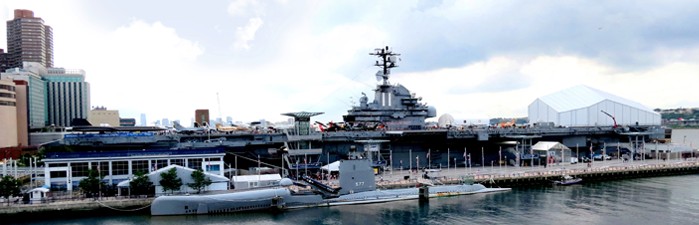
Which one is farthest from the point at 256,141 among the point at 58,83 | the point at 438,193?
the point at 58,83

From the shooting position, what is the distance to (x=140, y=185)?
36.6m

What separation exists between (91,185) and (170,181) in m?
5.36

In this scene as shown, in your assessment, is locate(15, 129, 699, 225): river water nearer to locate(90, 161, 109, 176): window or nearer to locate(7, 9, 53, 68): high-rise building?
locate(90, 161, 109, 176): window

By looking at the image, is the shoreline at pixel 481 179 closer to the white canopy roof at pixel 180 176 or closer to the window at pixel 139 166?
the white canopy roof at pixel 180 176

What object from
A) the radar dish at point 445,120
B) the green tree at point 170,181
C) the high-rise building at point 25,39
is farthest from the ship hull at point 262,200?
the high-rise building at point 25,39

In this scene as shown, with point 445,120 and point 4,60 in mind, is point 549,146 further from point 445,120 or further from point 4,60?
point 4,60

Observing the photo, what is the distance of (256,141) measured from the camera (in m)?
47.8

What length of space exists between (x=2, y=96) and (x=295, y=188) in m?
44.9

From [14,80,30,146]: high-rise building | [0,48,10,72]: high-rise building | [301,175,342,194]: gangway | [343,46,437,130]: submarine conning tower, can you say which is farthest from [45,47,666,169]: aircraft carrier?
[0,48,10,72]: high-rise building

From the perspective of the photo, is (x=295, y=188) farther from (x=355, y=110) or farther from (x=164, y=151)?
(x=355, y=110)

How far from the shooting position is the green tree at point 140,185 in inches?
1441

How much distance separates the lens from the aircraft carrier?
1828 inches

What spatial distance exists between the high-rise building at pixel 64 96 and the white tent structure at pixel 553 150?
338 feet

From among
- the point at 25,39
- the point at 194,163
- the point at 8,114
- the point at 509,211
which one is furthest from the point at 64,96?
the point at 509,211
